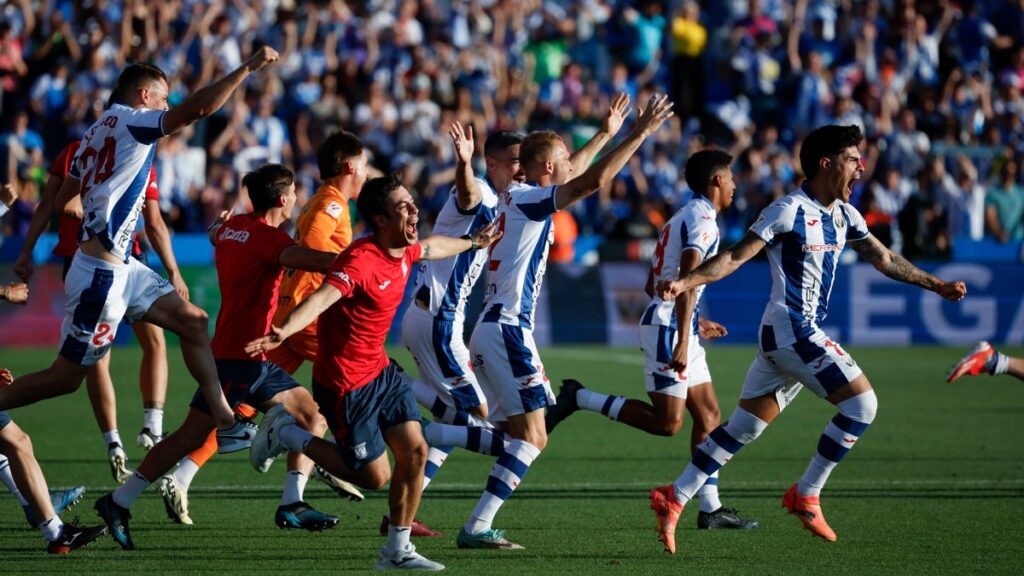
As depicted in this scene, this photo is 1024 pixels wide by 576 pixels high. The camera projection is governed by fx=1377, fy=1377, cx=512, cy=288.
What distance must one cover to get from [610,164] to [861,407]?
2.20m

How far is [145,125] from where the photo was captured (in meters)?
7.79

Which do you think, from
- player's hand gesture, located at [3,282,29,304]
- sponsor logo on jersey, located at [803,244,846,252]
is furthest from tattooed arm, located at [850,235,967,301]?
player's hand gesture, located at [3,282,29,304]

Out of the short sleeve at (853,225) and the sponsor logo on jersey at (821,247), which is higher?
the short sleeve at (853,225)

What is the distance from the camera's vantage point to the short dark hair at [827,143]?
8.55 m

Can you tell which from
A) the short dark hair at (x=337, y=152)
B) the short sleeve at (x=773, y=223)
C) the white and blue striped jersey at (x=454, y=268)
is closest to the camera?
the short sleeve at (x=773, y=223)

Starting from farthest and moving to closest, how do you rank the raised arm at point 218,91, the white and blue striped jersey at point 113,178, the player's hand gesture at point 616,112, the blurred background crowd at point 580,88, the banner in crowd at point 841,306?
1. the blurred background crowd at point 580,88
2. the banner in crowd at point 841,306
3. the player's hand gesture at point 616,112
4. the white and blue striped jersey at point 113,178
5. the raised arm at point 218,91

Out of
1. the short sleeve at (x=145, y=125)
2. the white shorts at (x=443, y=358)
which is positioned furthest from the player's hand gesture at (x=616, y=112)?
the short sleeve at (x=145, y=125)

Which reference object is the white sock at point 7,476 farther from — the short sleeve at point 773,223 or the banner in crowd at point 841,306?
the banner in crowd at point 841,306

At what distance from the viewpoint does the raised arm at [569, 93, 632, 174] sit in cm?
864

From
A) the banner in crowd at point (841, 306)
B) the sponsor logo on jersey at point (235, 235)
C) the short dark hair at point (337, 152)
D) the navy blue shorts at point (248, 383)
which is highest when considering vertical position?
the short dark hair at point (337, 152)

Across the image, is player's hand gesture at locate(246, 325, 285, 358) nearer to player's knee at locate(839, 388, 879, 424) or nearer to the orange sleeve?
the orange sleeve

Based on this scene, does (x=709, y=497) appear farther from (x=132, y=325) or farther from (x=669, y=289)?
(x=132, y=325)

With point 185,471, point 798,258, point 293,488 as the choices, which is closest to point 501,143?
point 798,258

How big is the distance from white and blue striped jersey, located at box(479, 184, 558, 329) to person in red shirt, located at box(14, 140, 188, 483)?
7.78ft
